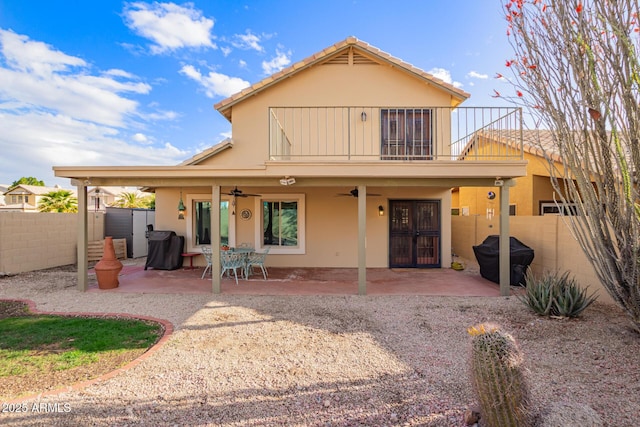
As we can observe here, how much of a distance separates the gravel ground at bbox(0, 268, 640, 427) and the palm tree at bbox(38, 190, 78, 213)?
1958 centimetres

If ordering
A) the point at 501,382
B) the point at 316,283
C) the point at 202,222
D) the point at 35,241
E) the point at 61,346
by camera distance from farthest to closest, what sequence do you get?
the point at 202,222 < the point at 35,241 < the point at 316,283 < the point at 61,346 < the point at 501,382

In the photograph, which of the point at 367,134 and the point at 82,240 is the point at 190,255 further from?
the point at 367,134

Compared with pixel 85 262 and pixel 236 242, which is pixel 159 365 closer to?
pixel 85 262

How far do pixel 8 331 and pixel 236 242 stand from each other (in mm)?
6329

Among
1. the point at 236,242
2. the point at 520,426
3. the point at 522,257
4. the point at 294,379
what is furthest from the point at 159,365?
the point at 522,257

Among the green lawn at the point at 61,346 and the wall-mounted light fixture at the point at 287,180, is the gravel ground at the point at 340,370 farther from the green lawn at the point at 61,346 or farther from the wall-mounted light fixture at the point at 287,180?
the wall-mounted light fixture at the point at 287,180

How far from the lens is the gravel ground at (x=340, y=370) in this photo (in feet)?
9.14

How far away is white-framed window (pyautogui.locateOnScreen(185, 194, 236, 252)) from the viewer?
10859mm

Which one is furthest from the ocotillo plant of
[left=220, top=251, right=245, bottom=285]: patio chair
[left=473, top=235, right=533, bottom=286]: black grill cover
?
[left=220, top=251, right=245, bottom=285]: patio chair

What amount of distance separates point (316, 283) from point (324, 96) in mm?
6364

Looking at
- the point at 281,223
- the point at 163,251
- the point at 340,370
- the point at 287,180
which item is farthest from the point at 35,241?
the point at 340,370

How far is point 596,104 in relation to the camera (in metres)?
3.96

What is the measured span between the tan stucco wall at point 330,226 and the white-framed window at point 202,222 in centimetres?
13

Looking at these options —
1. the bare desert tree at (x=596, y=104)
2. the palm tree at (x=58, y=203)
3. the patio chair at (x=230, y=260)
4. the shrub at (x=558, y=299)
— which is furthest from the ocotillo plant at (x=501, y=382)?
the palm tree at (x=58, y=203)
